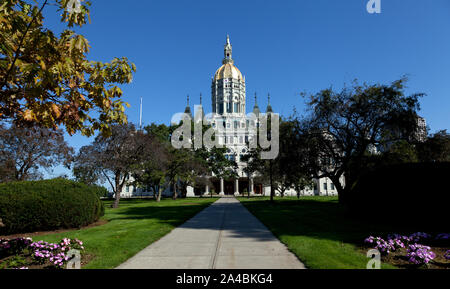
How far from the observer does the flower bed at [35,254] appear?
599 cm

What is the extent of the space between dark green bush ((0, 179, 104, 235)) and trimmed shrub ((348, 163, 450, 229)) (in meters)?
14.0

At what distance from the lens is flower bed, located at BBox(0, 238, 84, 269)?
5.99 meters

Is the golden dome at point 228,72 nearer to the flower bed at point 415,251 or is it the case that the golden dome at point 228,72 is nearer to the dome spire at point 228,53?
the dome spire at point 228,53

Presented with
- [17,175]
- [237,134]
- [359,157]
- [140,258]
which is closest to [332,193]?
[237,134]

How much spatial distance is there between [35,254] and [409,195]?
516 inches

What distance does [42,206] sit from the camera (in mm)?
11141

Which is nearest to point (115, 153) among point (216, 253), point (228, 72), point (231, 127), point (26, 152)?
point (26, 152)

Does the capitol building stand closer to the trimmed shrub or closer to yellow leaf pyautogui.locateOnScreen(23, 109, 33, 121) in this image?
the trimmed shrub

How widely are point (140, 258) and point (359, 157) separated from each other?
19.9 metres

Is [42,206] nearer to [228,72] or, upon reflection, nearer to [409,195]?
[409,195]

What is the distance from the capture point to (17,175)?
27.6 metres

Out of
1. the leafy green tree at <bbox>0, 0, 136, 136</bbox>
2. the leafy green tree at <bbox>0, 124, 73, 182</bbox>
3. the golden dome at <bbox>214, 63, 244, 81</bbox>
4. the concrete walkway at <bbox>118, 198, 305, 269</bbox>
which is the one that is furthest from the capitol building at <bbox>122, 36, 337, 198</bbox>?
the leafy green tree at <bbox>0, 0, 136, 136</bbox>

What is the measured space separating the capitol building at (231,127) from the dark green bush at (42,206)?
53945mm
